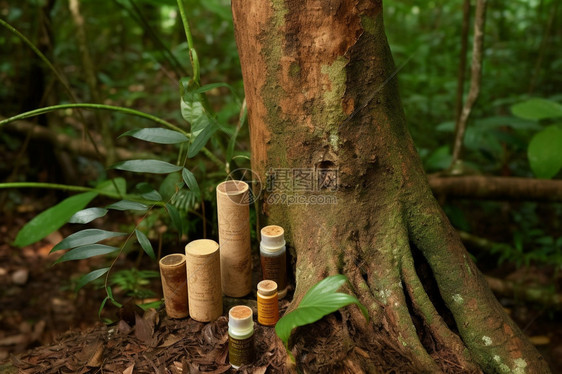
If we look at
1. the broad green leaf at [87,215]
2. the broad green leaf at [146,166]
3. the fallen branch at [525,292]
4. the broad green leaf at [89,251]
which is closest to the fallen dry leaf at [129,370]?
the broad green leaf at [89,251]

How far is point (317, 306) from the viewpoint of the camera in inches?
51.8

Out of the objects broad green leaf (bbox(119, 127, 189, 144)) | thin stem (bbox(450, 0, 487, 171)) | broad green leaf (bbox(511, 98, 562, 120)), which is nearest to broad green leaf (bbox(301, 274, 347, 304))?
broad green leaf (bbox(119, 127, 189, 144))

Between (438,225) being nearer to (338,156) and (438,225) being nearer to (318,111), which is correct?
(338,156)

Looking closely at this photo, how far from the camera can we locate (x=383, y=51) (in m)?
1.65

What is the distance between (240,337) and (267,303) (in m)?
0.18

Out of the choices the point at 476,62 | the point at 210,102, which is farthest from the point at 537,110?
the point at 210,102

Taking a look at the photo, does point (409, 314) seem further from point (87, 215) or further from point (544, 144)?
point (544, 144)

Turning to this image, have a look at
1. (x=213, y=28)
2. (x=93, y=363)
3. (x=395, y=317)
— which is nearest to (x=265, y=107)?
(x=395, y=317)

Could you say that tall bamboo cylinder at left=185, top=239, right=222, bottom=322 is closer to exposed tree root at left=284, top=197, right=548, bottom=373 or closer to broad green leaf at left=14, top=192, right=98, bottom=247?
exposed tree root at left=284, top=197, right=548, bottom=373

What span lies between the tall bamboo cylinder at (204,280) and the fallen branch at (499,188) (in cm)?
159

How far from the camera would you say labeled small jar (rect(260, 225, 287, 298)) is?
5.55ft

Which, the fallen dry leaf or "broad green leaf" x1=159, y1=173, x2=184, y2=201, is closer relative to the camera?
the fallen dry leaf

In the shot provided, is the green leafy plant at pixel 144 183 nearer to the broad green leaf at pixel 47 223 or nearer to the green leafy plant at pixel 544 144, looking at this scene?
the broad green leaf at pixel 47 223

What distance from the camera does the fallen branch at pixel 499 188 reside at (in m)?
2.72
